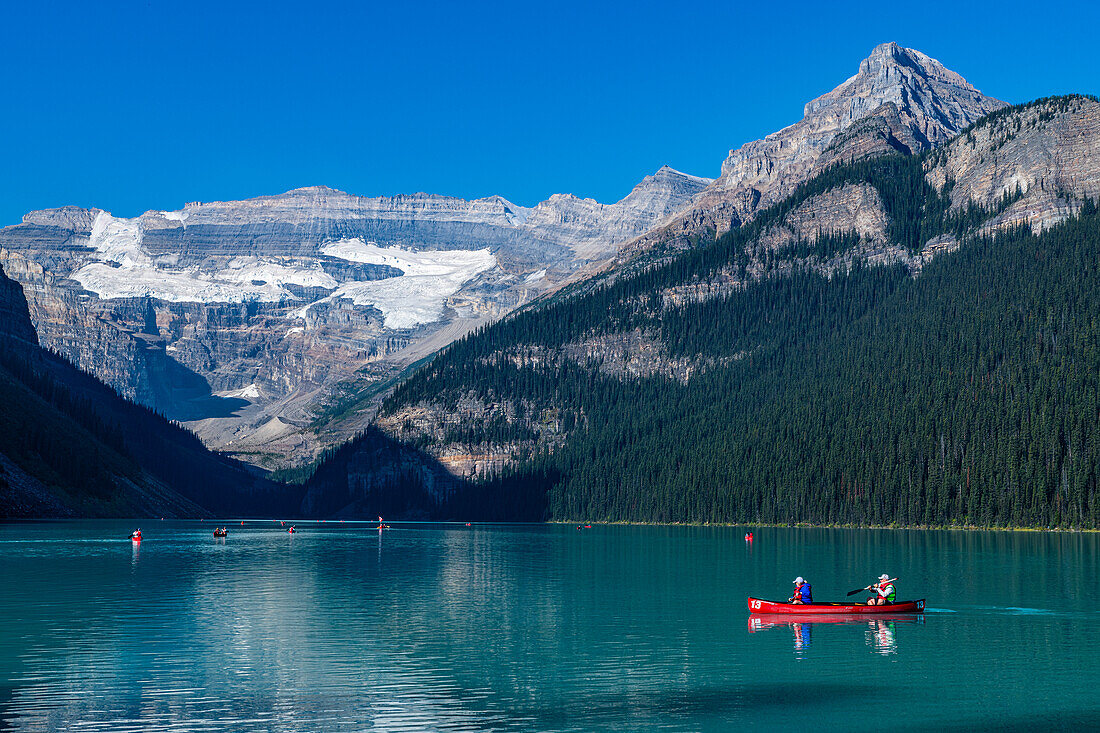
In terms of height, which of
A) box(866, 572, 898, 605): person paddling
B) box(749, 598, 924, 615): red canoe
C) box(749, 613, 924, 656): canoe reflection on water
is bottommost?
box(749, 613, 924, 656): canoe reflection on water

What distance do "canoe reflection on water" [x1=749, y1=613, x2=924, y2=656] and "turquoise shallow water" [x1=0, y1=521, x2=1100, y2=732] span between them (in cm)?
44

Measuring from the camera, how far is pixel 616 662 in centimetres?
Answer: 5756

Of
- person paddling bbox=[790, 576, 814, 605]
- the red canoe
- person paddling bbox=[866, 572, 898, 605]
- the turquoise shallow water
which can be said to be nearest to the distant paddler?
person paddling bbox=[790, 576, 814, 605]

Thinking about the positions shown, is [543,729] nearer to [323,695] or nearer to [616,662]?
[323,695]

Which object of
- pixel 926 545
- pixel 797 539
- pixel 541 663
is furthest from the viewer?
pixel 797 539

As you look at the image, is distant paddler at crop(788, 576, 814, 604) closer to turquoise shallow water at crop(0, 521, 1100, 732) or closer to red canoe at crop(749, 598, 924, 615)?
red canoe at crop(749, 598, 924, 615)

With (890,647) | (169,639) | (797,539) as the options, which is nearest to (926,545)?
(797,539)

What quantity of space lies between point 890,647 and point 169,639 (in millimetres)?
43070

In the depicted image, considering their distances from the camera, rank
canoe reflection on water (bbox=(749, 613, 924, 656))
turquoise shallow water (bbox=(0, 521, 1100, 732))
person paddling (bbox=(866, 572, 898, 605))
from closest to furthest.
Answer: turquoise shallow water (bbox=(0, 521, 1100, 732))
canoe reflection on water (bbox=(749, 613, 924, 656))
person paddling (bbox=(866, 572, 898, 605))

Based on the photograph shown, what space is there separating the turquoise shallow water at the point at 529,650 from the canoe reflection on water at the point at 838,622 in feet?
1.45

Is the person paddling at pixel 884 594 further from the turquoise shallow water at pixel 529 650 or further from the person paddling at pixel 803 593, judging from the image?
the person paddling at pixel 803 593

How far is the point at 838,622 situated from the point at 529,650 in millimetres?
25905

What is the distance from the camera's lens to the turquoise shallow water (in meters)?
45.2

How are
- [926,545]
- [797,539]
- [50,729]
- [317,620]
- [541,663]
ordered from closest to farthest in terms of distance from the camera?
[50,729] < [541,663] < [317,620] < [926,545] < [797,539]
